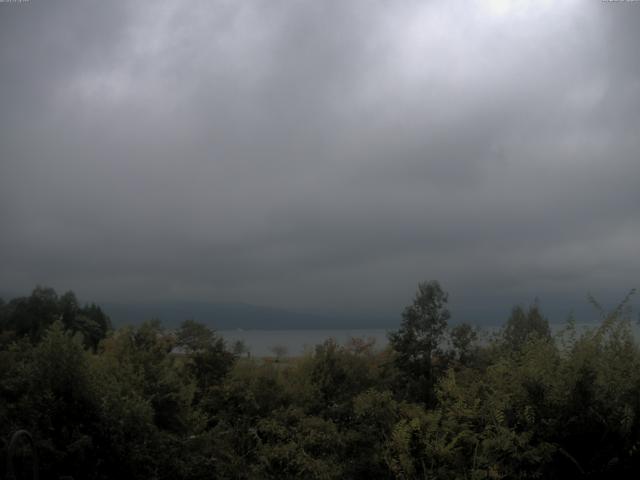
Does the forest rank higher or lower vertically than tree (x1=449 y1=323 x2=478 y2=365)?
lower

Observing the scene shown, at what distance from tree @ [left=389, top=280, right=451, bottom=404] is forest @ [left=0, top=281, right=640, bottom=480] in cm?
50

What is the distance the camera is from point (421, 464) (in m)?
7.96

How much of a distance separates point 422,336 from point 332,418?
2408 mm

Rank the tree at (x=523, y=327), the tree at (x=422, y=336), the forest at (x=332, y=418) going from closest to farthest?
the forest at (x=332, y=418) → the tree at (x=523, y=327) → the tree at (x=422, y=336)

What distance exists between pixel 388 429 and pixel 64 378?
440 centimetres

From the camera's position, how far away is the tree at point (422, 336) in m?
11.3

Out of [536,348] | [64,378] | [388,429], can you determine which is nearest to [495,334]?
[536,348]

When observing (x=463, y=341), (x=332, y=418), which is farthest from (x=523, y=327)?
(x=332, y=418)

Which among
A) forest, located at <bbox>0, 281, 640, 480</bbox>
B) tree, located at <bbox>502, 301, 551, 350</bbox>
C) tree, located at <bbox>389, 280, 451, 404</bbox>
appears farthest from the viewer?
tree, located at <bbox>389, 280, 451, 404</bbox>

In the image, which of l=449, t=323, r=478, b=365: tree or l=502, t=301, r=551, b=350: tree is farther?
l=449, t=323, r=478, b=365: tree

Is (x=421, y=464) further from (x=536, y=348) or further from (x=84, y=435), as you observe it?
(x=84, y=435)

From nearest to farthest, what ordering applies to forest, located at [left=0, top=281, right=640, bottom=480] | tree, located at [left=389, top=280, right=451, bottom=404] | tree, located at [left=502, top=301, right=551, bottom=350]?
1. forest, located at [left=0, top=281, right=640, bottom=480]
2. tree, located at [left=502, top=301, right=551, bottom=350]
3. tree, located at [left=389, top=280, right=451, bottom=404]

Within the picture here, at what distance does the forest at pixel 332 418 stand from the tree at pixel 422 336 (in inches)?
19.6

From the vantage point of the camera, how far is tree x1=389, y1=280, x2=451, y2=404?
11273 millimetres
